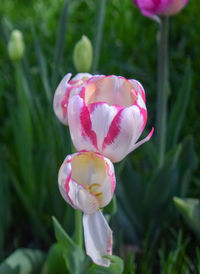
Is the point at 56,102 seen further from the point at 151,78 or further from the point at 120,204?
the point at 151,78

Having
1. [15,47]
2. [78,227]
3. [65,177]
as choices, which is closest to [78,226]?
[78,227]

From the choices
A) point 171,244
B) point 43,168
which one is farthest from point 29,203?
point 171,244

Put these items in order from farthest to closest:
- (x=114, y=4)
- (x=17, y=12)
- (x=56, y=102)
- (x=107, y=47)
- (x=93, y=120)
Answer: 1. (x=17, y=12)
2. (x=114, y=4)
3. (x=107, y=47)
4. (x=56, y=102)
5. (x=93, y=120)

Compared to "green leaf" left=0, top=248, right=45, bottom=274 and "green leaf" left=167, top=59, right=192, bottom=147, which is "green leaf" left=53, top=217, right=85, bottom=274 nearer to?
"green leaf" left=0, top=248, right=45, bottom=274

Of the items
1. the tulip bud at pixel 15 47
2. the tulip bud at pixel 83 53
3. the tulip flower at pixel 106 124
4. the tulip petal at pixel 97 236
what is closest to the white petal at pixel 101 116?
the tulip flower at pixel 106 124

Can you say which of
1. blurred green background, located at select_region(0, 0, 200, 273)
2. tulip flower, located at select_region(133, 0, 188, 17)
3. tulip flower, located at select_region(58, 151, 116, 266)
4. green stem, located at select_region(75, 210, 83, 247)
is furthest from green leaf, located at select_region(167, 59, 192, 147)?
tulip flower, located at select_region(58, 151, 116, 266)

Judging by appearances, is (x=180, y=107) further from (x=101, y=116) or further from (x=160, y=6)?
(x=101, y=116)

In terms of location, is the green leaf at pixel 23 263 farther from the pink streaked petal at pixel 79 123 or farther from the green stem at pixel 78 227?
the pink streaked petal at pixel 79 123
